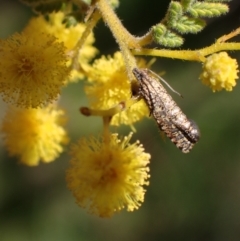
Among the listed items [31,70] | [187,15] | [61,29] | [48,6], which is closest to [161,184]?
[61,29]

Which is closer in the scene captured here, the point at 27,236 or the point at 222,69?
the point at 222,69

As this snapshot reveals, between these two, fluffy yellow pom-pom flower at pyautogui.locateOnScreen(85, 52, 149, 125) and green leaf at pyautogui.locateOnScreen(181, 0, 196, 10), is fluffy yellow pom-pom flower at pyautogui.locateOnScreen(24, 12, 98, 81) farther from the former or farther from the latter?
green leaf at pyautogui.locateOnScreen(181, 0, 196, 10)

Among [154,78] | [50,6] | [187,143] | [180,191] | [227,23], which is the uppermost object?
[227,23]

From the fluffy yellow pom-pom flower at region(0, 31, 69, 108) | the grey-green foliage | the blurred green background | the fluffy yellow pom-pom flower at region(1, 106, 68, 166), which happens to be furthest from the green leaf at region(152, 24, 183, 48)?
the blurred green background

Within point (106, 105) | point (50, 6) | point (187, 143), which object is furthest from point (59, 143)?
point (187, 143)

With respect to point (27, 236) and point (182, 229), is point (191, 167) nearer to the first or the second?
point (182, 229)

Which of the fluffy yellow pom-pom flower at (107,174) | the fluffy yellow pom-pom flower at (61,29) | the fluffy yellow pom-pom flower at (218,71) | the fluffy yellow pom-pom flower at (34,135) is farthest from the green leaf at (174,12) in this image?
the fluffy yellow pom-pom flower at (34,135)
